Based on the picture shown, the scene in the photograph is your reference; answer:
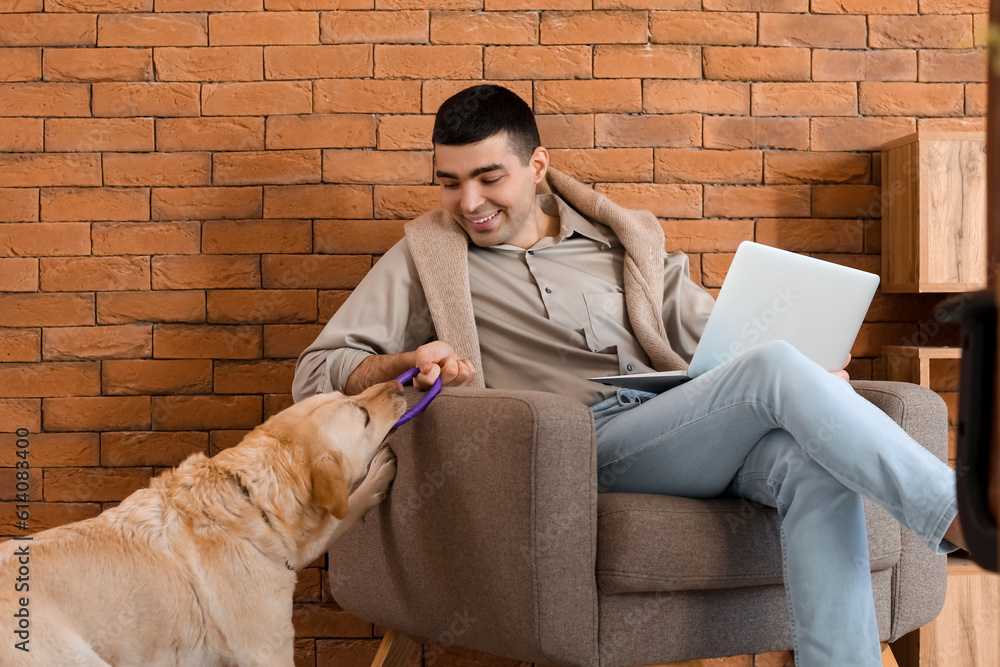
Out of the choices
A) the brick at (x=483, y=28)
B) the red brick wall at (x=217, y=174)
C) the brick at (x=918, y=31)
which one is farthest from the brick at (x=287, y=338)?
the brick at (x=918, y=31)

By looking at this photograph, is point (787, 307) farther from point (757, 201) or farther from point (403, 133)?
point (403, 133)

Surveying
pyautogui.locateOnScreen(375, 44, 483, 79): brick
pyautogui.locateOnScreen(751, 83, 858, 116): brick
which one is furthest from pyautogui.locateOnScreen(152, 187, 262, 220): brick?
pyautogui.locateOnScreen(751, 83, 858, 116): brick

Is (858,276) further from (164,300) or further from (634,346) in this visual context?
(164,300)

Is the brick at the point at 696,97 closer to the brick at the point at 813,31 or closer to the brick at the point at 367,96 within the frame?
the brick at the point at 813,31

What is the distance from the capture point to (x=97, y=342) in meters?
2.30

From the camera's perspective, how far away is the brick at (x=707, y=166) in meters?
2.38

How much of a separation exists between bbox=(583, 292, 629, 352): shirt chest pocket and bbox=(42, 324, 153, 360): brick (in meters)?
1.34

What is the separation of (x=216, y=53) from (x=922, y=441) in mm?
2175

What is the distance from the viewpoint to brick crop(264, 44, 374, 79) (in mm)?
2311

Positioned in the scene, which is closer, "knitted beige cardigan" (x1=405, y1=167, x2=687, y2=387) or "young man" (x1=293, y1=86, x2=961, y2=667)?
"young man" (x1=293, y1=86, x2=961, y2=667)

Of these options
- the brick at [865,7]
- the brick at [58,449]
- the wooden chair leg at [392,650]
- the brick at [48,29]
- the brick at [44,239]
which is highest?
the brick at [865,7]

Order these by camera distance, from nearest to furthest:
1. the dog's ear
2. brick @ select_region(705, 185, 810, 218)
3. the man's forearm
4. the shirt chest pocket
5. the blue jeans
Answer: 1. the blue jeans
2. the dog's ear
3. the man's forearm
4. the shirt chest pocket
5. brick @ select_region(705, 185, 810, 218)

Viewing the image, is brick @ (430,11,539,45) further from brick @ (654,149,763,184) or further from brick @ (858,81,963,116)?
brick @ (858,81,963,116)

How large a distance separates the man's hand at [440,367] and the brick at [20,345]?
1408mm
